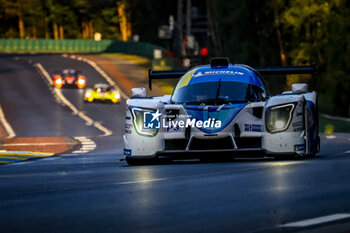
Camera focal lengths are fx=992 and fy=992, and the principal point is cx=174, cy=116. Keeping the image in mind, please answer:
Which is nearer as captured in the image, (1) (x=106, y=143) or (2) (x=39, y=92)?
(1) (x=106, y=143)

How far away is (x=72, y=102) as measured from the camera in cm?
5822

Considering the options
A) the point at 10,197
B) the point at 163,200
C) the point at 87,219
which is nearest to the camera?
the point at 87,219

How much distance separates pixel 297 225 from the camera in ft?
26.9

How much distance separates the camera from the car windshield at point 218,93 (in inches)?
619

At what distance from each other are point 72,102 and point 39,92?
6313 mm

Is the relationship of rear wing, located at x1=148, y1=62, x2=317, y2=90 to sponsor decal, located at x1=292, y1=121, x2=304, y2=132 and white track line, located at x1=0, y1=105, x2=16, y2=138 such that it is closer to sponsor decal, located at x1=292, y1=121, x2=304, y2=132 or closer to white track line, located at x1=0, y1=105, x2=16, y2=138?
sponsor decal, located at x1=292, y1=121, x2=304, y2=132

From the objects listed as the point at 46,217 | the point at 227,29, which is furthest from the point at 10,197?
the point at 227,29

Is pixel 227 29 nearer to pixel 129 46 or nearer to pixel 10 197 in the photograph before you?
pixel 129 46

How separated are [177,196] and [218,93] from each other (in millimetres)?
5760

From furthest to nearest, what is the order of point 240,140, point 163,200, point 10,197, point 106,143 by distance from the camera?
point 106,143
point 240,140
point 10,197
point 163,200

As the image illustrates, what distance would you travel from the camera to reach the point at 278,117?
14430mm

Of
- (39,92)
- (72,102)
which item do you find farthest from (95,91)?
(39,92)

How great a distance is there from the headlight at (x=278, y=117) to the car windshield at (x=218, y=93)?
1210 millimetres

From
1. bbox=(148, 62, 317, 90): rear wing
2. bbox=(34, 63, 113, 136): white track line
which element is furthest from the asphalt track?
bbox=(34, 63, 113, 136): white track line
